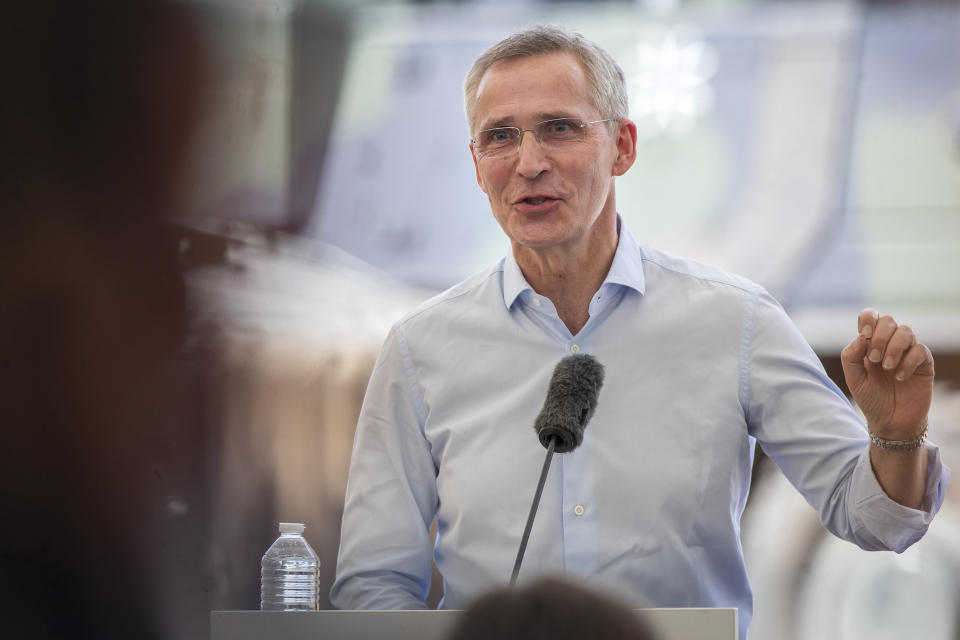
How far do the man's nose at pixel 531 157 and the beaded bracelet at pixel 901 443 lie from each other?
67 centimetres

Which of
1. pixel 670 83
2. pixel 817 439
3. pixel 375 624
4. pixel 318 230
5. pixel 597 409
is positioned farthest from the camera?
pixel 318 230

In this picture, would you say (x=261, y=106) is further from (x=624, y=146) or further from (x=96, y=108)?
(x=624, y=146)

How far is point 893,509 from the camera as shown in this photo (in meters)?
1.64

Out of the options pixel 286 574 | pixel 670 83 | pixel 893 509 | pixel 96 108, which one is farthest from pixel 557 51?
pixel 96 108

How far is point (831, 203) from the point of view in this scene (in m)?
3.05

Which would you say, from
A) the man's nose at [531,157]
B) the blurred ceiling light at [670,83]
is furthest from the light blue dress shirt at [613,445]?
the blurred ceiling light at [670,83]

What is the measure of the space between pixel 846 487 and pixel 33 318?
2.39 m

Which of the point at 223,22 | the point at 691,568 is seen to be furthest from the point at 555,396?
the point at 223,22

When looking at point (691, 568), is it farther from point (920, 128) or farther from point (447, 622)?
point (920, 128)

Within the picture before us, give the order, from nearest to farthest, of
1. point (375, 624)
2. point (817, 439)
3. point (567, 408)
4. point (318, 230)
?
point (375, 624) < point (567, 408) < point (817, 439) < point (318, 230)

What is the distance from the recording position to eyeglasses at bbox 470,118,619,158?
75.7 inches

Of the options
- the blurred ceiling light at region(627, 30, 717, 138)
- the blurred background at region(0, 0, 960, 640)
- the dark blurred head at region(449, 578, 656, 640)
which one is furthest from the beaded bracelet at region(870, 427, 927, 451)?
the blurred ceiling light at region(627, 30, 717, 138)

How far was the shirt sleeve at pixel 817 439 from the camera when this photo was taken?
1.66 meters

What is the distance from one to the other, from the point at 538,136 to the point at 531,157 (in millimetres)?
52
